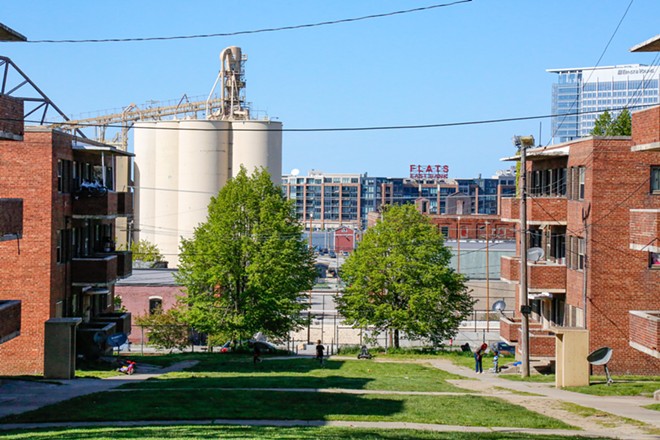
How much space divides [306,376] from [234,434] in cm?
1805

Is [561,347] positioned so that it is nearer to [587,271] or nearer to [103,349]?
[587,271]

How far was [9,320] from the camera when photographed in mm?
28766

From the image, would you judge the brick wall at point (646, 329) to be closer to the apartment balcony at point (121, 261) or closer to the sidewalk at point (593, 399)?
the sidewalk at point (593, 399)

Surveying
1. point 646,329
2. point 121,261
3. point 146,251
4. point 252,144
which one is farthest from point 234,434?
point 146,251

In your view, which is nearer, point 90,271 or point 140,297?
point 90,271

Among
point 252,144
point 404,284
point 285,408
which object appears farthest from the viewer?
point 252,144

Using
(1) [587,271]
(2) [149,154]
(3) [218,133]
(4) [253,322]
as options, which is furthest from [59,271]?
(2) [149,154]

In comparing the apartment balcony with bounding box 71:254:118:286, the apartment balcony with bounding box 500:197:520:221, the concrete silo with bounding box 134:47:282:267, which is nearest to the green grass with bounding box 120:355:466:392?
the apartment balcony with bounding box 71:254:118:286

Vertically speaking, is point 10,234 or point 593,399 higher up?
point 10,234

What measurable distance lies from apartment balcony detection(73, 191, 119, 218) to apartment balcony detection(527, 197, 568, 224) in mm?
19647

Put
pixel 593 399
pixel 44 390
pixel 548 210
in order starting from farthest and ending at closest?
pixel 548 210 → pixel 44 390 → pixel 593 399

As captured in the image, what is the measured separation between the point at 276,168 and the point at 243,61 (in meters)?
15.0

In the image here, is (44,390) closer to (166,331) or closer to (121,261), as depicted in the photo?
(121,261)

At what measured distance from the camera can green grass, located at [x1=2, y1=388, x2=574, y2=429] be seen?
24750 mm
